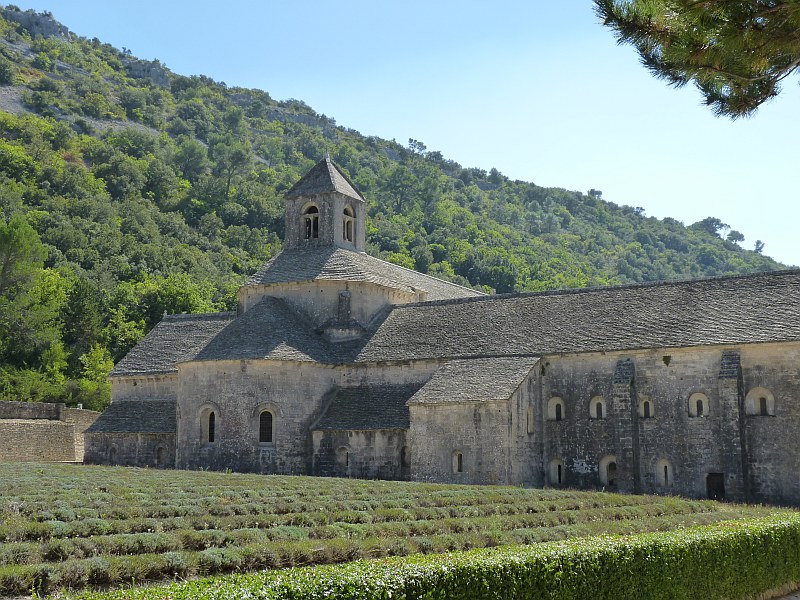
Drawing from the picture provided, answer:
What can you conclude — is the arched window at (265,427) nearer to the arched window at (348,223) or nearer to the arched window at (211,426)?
the arched window at (211,426)

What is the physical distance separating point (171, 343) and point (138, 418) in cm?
491

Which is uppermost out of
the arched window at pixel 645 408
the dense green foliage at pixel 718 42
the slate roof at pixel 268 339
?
the dense green foliage at pixel 718 42

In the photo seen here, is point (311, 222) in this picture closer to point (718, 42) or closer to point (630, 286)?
point (630, 286)

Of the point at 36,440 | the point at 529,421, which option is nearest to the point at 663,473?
the point at 529,421

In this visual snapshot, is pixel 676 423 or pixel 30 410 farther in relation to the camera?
pixel 30 410

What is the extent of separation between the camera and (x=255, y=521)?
2175cm

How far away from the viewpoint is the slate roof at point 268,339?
140 ft

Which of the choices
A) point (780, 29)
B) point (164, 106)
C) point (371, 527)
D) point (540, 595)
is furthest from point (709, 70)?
point (164, 106)

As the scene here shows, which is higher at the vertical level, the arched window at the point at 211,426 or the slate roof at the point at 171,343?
the slate roof at the point at 171,343

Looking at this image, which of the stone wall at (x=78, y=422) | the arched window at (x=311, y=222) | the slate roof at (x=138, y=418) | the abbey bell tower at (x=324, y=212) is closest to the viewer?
the slate roof at (x=138, y=418)

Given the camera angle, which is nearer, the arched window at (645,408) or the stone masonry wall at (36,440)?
the arched window at (645,408)

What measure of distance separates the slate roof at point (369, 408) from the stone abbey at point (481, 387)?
0.10 meters

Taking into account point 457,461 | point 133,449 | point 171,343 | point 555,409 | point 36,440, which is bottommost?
point 457,461

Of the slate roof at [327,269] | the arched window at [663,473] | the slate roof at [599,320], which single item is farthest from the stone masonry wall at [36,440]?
the arched window at [663,473]
